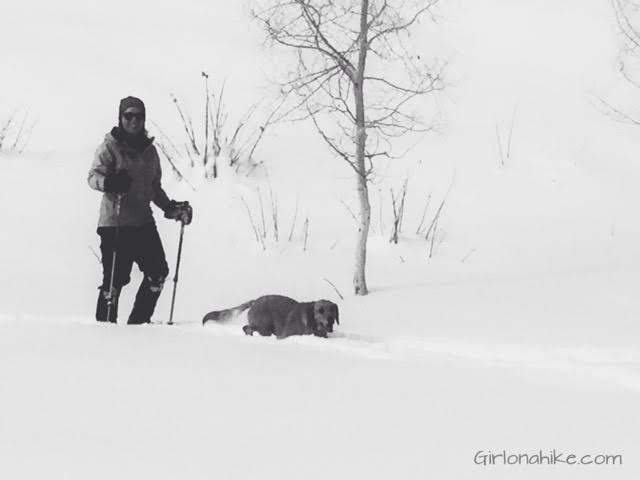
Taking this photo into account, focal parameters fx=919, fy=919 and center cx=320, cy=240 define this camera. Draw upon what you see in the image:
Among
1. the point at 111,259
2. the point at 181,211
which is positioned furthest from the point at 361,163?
the point at 111,259

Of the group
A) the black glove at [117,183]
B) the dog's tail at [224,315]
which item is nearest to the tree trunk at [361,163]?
the dog's tail at [224,315]

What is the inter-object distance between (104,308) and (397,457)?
353 centimetres

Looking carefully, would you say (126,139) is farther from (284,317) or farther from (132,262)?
(284,317)

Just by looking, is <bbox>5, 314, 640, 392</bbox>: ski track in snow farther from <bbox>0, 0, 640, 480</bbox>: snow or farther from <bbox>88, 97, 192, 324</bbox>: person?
<bbox>88, 97, 192, 324</bbox>: person

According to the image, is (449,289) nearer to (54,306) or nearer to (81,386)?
(54,306)

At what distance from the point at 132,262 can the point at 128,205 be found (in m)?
0.38

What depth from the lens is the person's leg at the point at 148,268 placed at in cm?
575

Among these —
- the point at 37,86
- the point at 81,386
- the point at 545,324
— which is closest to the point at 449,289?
the point at 545,324

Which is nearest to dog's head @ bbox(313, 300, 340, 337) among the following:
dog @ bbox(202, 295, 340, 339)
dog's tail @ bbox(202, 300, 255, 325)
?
dog @ bbox(202, 295, 340, 339)

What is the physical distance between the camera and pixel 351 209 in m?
9.91

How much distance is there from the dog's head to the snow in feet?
0.34

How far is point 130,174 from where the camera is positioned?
563 centimetres

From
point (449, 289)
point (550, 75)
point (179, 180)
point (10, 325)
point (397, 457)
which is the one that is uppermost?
point (550, 75)

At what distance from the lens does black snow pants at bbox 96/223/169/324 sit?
565 cm
